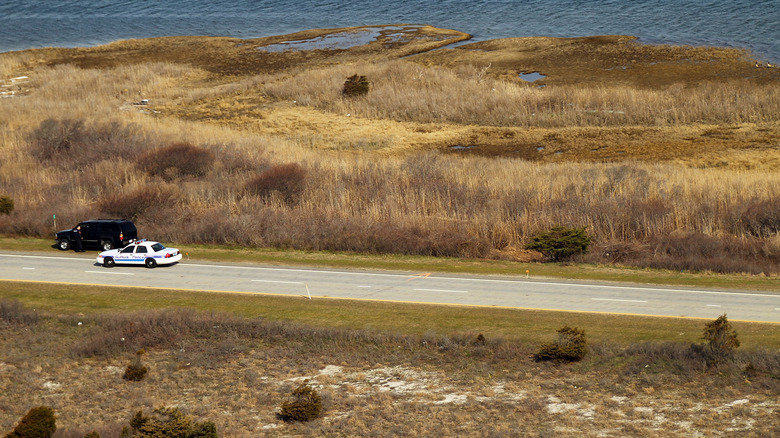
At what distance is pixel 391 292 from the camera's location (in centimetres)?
3272

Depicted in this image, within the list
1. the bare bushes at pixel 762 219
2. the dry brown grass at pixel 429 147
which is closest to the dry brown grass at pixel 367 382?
the dry brown grass at pixel 429 147

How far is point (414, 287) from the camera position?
33.4 metres

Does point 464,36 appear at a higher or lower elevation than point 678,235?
higher

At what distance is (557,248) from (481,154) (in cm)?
1950

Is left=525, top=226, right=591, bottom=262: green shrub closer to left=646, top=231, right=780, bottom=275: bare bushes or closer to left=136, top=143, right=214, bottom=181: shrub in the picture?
left=646, top=231, right=780, bottom=275: bare bushes

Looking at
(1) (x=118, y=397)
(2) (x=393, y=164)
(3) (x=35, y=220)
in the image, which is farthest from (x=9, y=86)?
(1) (x=118, y=397)

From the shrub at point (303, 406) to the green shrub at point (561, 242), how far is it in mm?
16881

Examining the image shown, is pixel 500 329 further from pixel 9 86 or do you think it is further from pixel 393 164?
pixel 9 86

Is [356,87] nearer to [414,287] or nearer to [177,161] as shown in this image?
[177,161]

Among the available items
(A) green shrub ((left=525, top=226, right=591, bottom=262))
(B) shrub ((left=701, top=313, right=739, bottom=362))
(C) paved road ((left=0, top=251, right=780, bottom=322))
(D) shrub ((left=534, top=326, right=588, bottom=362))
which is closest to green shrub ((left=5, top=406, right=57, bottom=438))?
(C) paved road ((left=0, top=251, right=780, bottom=322))

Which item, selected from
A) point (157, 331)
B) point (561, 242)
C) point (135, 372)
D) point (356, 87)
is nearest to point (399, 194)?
point (561, 242)

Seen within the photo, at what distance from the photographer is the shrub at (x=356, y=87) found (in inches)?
2672

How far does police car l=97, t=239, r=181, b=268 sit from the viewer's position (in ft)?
122

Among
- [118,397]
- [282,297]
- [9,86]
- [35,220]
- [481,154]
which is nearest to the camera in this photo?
[118,397]
